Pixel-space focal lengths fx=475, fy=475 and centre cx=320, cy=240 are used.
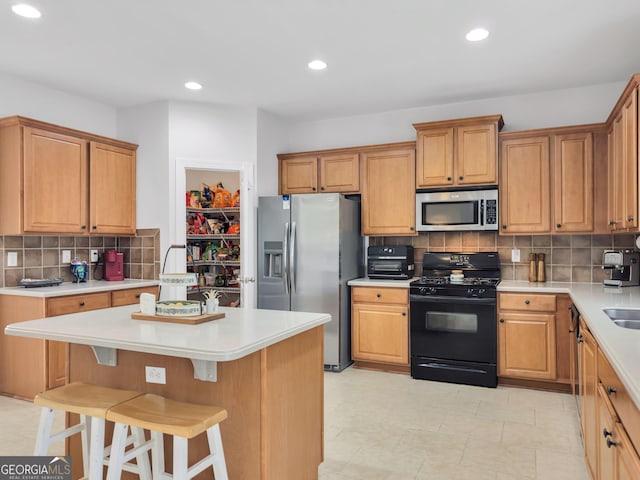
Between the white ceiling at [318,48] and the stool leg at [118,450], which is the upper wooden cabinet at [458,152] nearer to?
the white ceiling at [318,48]

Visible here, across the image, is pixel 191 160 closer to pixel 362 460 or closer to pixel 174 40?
pixel 174 40

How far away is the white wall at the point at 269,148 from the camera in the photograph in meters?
4.92

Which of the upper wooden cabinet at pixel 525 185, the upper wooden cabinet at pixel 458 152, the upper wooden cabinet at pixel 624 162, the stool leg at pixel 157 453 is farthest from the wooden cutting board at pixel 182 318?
the upper wooden cabinet at pixel 525 185

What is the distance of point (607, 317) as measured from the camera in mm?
2443

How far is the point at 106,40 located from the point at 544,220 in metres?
3.76

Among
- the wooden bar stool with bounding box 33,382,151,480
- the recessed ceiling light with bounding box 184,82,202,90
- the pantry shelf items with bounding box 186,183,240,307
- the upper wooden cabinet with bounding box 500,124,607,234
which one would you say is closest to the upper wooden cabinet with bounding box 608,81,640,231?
the upper wooden cabinet with bounding box 500,124,607,234

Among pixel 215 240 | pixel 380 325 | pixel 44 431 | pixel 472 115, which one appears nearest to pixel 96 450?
pixel 44 431

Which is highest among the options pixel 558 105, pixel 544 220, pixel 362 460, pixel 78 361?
pixel 558 105

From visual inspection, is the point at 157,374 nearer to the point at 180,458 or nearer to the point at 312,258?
the point at 180,458

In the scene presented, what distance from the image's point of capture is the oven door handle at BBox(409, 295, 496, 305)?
4.04 m

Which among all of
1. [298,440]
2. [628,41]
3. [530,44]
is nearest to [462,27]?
[530,44]

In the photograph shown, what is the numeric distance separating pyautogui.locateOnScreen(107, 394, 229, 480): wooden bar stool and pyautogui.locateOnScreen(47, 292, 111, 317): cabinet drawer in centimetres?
208

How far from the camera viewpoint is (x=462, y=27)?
3.09m

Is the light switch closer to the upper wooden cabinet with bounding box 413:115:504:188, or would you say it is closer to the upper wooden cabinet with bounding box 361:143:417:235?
the upper wooden cabinet with bounding box 361:143:417:235
